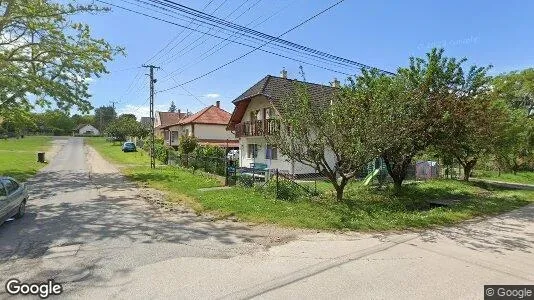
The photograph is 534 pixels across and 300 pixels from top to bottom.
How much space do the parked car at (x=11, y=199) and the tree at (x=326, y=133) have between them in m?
8.26

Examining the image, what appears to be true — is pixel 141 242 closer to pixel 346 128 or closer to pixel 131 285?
pixel 131 285

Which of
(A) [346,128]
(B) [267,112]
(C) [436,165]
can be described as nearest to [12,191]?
(A) [346,128]

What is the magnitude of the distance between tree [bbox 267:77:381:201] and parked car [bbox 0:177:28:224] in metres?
8.26

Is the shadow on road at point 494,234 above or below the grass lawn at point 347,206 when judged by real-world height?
below

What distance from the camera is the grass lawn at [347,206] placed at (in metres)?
9.77

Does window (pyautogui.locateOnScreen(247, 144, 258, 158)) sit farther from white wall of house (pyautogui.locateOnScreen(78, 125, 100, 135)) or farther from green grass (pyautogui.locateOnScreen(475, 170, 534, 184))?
white wall of house (pyautogui.locateOnScreen(78, 125, 100, 135))

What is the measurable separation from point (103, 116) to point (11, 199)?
419 feet

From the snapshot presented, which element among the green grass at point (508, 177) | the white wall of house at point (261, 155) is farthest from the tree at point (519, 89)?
the white wall of house at point (261, 155)

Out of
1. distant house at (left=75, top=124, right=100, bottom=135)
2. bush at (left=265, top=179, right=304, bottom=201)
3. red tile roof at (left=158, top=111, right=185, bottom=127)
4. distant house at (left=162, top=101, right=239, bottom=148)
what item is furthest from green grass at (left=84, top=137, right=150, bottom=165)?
distant house at (left=75, top=124, right=100, bottom=135)

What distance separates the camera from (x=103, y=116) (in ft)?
411

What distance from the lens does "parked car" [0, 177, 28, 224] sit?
8.96m

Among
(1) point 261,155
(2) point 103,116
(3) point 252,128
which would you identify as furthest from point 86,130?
(3) point 252,128

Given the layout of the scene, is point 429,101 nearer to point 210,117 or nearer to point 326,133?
point 326,133

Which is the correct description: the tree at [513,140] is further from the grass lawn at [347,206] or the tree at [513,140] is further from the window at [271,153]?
the window at [271,153]
